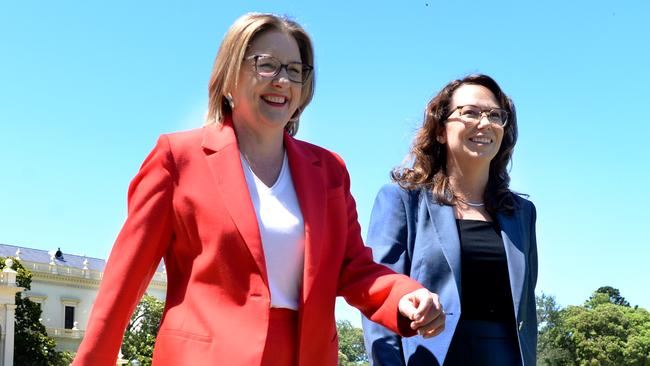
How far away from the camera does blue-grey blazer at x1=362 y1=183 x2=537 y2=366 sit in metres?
3.94

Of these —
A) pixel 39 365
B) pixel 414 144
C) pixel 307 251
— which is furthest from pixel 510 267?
pixel 39 365

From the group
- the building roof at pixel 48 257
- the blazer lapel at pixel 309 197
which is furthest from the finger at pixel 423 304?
the building roof at pixel 48 257

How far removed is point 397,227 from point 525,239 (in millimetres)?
632

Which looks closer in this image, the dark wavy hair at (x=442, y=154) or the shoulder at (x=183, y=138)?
the shoulder at (x=183, y=138)

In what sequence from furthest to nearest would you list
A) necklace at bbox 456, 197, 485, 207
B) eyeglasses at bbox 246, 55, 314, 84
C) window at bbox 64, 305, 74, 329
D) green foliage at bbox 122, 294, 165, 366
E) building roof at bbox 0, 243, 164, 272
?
building roof at bbox 0, 243, 164, 272
window at bbox 64, 305, 74, 329
green foliage at bbox 122, 294, 165, 366
necklace at bbox 456, 197, 485, 207
eyeglasses at bbox 246, 55, 314, 84

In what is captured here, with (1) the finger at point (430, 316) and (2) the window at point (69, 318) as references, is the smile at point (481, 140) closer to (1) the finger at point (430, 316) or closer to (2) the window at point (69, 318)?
(1) the finger at point (430, 316)

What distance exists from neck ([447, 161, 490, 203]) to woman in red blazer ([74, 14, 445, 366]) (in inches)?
41.7

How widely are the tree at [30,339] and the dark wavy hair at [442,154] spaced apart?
4333 centimetres

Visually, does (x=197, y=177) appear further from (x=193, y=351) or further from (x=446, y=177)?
(x=446, y=177)

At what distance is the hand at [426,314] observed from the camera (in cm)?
315

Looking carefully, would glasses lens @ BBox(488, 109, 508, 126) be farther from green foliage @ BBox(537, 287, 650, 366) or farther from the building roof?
the building roof

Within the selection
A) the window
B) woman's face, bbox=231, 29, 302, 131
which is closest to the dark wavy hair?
woman's face, bbox=231, 29, 302, 131

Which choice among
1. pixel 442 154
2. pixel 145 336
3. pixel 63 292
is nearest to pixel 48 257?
pixel 63 292

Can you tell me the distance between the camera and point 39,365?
45.1 m
